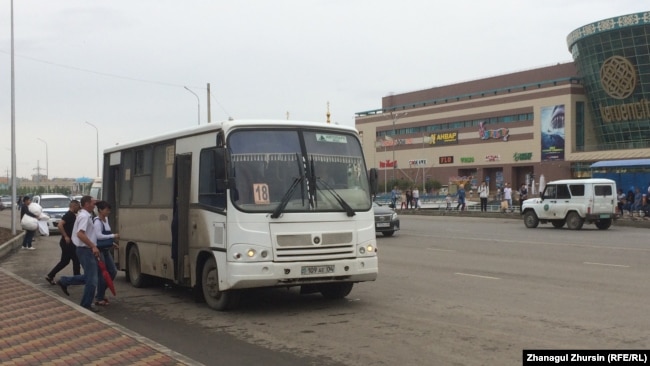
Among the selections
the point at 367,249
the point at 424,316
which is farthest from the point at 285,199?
the point at 424,316

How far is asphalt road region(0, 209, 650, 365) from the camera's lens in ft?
→ 23.6

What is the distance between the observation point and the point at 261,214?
30.6 feet

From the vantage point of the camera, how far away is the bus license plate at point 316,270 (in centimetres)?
938

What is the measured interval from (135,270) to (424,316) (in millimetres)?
6147

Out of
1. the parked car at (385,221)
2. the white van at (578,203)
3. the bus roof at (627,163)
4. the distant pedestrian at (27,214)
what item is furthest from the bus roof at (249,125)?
the bus roof at (627,163)

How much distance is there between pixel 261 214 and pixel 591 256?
10.9m

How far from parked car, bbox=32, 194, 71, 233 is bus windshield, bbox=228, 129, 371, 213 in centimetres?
2366

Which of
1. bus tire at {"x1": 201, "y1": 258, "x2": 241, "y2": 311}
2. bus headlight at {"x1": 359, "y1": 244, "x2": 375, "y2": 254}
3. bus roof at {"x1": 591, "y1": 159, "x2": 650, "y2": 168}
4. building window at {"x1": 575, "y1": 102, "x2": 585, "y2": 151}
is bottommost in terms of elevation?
bus tire at {"x1": 201, "y1": 258, "x2": 241, "y2": 311}

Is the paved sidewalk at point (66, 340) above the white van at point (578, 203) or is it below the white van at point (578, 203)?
below

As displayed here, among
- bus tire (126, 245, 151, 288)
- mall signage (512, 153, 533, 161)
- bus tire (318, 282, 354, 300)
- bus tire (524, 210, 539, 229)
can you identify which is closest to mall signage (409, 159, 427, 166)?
mall signage (512, 153, 533, 161)

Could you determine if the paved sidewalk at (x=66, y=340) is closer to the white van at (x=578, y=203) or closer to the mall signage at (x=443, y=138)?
the white van at (x=578, y=203)

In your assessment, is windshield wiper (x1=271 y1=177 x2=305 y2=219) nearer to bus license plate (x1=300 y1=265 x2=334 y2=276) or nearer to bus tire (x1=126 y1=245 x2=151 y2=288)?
bus license plate (x1=300 y1=265 x2=334 y2=276)

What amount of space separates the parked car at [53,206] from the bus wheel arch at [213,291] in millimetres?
22785

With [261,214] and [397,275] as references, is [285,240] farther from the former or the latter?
[397,275]
